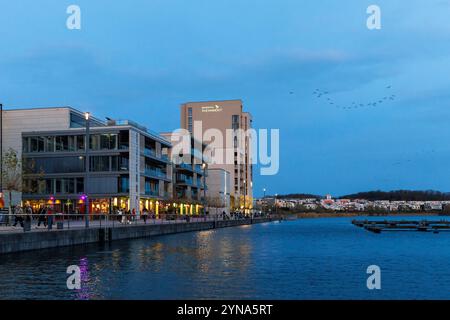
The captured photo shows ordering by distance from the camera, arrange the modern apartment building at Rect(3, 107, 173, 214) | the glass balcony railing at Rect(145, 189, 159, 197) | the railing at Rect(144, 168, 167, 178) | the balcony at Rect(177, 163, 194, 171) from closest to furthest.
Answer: the modern apartment building at Rect(3, 107, 173, 214) → the glass balcony railing at Rect(145, 189, 159, 197) → the railing at Rect(144, 168, 167, 178) → the balcony at Rect(177, 163, 194, 171)

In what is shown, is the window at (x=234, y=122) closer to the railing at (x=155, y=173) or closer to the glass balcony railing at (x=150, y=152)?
the railing at (x=155, y=173)

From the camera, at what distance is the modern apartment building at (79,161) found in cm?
8444

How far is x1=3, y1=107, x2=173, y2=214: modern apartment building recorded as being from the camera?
84438 mm

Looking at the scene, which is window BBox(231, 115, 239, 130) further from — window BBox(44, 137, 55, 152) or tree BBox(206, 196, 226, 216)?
window BBox(44, 137, 55, 152)

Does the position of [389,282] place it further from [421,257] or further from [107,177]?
[107,177]

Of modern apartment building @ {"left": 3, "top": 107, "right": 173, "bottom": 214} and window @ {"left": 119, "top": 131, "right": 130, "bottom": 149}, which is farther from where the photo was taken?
window @ {"left": 119, "top": 131, "right": 130, "bottom": 149}

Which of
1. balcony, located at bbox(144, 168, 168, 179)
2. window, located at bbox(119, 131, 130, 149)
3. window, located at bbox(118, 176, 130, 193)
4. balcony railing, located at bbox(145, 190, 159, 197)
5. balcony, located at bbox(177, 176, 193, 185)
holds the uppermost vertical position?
window, located at bbox(119, 131, 130, 149)

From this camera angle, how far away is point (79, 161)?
280ft

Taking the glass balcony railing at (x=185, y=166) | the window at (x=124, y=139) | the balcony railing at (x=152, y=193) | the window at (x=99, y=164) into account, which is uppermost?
the window at (x=124, y=139)

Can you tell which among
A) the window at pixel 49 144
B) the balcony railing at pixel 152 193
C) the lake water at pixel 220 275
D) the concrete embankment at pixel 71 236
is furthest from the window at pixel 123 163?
the lake water at pixel 220 275

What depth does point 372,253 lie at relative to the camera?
37.8m

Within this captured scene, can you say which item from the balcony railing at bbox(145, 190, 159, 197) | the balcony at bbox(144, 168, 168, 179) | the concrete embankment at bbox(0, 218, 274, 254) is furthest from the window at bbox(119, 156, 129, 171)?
the concrete embankment at bbox(0, 218, 274, 254)

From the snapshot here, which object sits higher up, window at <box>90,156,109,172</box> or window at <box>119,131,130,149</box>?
window at <box>119,131,130,149</box>

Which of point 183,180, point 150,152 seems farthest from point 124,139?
point 183,180
